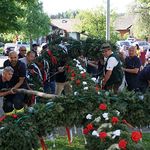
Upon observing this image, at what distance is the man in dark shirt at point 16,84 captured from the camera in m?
7.86

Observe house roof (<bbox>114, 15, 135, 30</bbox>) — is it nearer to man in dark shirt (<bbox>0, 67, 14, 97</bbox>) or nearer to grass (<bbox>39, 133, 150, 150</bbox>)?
grass (<bbox>39, 133, 150, 150</bbox>)

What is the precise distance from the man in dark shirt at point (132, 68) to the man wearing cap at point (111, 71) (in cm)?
79

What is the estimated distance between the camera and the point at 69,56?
10.5 meters

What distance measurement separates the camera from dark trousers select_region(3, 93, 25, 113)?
25.8ft

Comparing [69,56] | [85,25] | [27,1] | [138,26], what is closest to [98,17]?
[85,25]

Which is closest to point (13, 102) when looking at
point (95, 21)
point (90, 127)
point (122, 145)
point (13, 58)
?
point (13, 58)

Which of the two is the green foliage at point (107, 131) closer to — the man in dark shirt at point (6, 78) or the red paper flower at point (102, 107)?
the red paper flower at point (102, 107)

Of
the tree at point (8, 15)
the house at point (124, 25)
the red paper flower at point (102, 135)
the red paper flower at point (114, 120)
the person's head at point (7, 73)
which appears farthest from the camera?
the house at point (124, 25)

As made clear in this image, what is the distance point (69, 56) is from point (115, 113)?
4.94 metres

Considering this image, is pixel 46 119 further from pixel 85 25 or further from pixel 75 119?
pixel 85 25

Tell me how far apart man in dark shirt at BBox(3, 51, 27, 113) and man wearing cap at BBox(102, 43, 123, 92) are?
184cm

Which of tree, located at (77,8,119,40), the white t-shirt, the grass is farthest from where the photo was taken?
tree, located at (77,8,119,40)

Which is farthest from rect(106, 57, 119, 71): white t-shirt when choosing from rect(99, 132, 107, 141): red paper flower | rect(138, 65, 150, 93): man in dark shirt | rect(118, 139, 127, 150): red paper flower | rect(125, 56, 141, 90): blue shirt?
rect(118, 139, 127, 150): red paper flower

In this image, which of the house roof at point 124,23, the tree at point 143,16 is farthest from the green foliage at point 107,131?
the house roof at point 124,23
